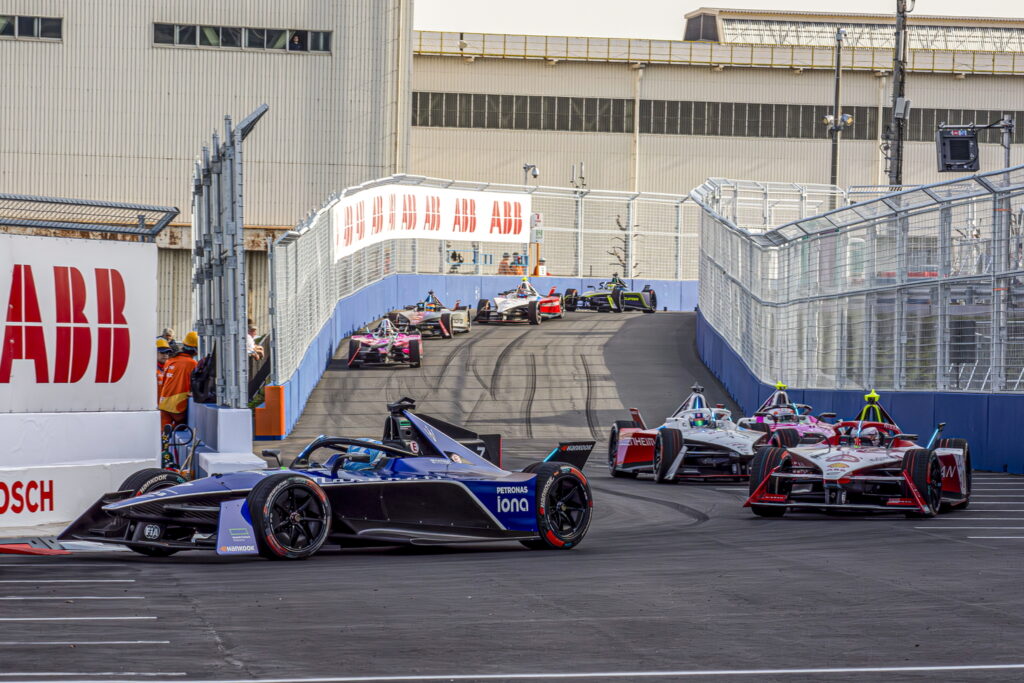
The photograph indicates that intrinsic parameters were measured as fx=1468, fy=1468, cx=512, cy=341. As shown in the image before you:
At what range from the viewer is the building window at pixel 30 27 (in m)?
43.0

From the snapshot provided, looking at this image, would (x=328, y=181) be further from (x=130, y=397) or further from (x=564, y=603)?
(x=564, y=603)

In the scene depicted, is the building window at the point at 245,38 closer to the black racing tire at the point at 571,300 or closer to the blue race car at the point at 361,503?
the black racing tire at the point at 571,300

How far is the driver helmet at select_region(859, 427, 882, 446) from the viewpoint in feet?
48.7

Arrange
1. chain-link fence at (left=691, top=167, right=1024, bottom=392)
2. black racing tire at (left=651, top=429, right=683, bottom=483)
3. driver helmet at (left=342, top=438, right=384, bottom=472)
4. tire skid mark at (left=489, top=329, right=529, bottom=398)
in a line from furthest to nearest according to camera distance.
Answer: tire skid mark at (left=489, top=329, right=529, bottom=398) < chain-link fence at (left=691, top=167, right=1024, bottom=392) < black racing tire at (left=651, top=429, right=683, bottom=483) < driver helmet at (left=342, top=438, right=384, bottom=472)

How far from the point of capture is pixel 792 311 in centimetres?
2742

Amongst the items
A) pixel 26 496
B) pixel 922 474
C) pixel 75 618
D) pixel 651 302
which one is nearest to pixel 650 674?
pixel 75 618

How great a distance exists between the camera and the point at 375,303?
133 ft

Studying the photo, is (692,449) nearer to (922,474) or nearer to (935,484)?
(935,484)

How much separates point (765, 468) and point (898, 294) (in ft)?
30.4

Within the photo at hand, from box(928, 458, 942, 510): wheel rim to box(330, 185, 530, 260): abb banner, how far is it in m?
20.4

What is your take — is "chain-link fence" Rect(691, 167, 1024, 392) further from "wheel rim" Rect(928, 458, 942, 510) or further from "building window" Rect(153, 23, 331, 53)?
"building window" Rect(153, 23, 331, 53)

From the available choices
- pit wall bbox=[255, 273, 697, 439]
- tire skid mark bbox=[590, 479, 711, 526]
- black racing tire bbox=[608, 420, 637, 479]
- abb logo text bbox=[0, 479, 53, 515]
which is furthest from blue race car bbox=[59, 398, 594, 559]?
pit wall bbox=[255, 273, 697, 439]

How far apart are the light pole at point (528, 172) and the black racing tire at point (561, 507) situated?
38.6 m

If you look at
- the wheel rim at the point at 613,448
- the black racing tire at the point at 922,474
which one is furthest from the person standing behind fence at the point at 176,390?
the black racing tire at the point at 922,474
